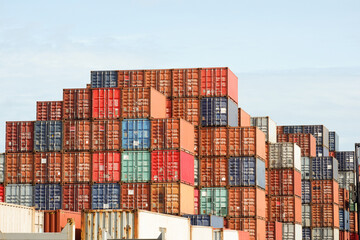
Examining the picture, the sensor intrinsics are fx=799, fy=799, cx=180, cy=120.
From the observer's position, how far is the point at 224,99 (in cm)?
6594

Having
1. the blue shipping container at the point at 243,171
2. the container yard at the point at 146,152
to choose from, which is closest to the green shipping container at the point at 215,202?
the container yard at the point at 146,152

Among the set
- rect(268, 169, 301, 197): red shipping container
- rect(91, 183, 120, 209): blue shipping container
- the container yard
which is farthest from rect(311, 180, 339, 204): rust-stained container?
rect(91, 183, 120, 209): blue shipping container

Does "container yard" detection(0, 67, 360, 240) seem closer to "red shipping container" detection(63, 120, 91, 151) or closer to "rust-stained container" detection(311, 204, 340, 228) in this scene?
"red shipping container" detection(63, 120, 91, 151)

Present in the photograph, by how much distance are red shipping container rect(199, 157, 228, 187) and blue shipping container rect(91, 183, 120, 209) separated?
358 inches

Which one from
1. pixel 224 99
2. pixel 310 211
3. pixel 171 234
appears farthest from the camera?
pixel 310 211

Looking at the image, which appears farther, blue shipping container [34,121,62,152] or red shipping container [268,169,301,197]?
red shipping container [268,169,301,197]

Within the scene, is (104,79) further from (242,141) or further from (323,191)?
(323,191)

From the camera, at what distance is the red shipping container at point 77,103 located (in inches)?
2482

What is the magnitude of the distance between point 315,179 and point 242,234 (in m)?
37.4

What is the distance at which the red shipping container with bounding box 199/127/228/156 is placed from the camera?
2625 inches

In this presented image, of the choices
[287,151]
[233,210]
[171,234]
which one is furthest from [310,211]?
[171,234]

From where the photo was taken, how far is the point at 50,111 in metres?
64.4

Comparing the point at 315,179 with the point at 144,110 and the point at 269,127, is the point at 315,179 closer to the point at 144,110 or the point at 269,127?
the point at 269,127

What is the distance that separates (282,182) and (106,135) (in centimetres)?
2677
